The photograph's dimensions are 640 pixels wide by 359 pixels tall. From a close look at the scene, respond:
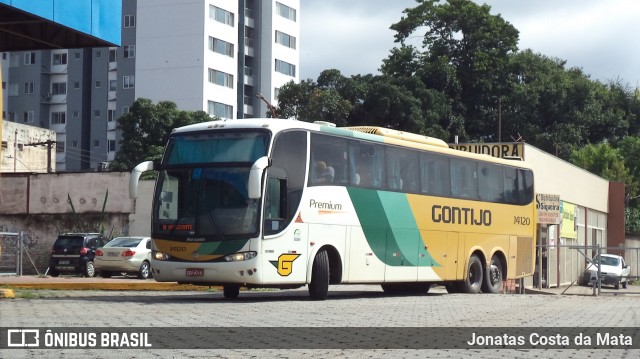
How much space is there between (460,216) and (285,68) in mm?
66856

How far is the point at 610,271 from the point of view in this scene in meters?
40.5

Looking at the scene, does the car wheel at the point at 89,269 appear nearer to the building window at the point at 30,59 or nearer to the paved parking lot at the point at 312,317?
the paved parking lot at the point at 312,317

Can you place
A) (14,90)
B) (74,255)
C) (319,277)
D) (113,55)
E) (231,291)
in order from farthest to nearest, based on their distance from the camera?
1. (14,90)
2. (113,55)
3. (74,255)
4. (231,291)
5. (319,277)

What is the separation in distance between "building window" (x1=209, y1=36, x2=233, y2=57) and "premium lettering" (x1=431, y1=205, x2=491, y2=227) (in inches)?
2239

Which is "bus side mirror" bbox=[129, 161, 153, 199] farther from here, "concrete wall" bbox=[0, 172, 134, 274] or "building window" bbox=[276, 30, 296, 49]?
"building window" bbox=[276, 30, 296, 49]

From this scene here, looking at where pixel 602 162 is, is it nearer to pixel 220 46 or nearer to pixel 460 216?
pixel 220 46

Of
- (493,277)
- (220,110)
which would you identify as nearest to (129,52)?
(220,110)

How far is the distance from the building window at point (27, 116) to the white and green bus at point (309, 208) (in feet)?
235

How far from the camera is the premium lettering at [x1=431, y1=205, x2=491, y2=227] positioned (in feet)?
79.7

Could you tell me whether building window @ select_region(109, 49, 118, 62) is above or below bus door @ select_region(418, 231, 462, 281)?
above

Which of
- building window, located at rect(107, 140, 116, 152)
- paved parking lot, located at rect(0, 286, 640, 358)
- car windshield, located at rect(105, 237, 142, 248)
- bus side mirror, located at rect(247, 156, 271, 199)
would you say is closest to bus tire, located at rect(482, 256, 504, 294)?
paved parking lot, located at rect(0, 286, 640, 358)

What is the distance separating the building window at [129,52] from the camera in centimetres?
8362

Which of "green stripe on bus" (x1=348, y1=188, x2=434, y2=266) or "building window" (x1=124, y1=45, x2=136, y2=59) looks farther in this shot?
"building window" (x1=124, y1=45, x2=136, y2=59)

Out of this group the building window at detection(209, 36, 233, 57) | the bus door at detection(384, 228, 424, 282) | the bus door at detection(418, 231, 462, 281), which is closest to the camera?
the bus door at detection(384, 228, 424, 282)
